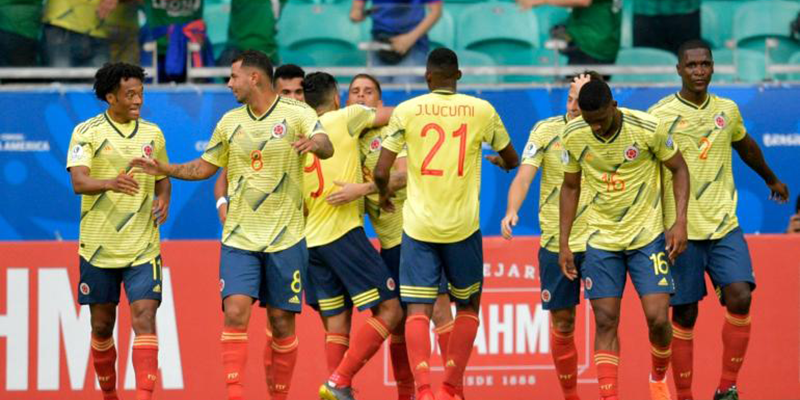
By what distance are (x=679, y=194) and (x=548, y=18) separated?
5512 millimetres

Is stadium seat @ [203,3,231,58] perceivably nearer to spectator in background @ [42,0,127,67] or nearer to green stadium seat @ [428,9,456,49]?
spectator in background @ [42,0,127,67]

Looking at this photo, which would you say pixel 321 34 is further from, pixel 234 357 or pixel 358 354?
pixel 234 357

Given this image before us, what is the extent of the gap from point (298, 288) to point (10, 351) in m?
3.49

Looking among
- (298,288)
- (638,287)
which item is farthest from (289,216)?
(638,287)

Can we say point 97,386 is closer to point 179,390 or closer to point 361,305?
point 179,390

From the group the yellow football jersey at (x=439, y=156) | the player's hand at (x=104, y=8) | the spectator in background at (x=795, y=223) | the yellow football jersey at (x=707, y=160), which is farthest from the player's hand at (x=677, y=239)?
the player's hand at (x=104, y=8)

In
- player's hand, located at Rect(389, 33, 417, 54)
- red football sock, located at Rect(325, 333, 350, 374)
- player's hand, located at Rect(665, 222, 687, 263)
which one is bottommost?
red football sock, located at Rect(325, 333, 350, 374)

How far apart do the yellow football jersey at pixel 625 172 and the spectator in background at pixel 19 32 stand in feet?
22.6

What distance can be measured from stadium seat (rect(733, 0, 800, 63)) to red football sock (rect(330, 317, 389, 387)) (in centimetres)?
676

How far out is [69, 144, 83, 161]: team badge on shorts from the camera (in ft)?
32.9

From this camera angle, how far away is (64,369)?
39.6 feet

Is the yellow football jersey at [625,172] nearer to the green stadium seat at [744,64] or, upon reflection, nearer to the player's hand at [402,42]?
Answer: the player's hand at [402,42]

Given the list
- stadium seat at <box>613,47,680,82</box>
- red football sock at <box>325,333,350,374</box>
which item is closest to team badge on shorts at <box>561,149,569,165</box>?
red football sock at <box>325,333,350,374</box>

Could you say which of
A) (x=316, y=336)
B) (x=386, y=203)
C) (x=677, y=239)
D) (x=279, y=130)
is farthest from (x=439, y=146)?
(x=316, y=336)
